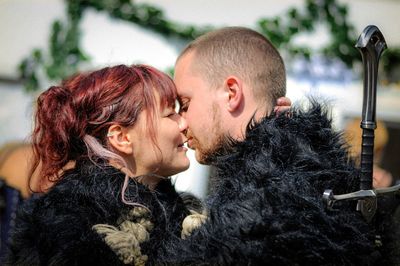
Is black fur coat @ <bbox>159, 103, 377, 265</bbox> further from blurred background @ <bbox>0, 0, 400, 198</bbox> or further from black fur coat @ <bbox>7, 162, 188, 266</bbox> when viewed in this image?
blurred background @ <bbox>0, 0, 400, 198</bbox>

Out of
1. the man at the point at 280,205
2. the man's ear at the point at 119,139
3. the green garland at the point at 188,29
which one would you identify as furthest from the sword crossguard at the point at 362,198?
the green garland at the point at 188,29

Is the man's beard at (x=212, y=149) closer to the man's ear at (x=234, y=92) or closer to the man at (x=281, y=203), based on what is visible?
the man at (x=281, y=203)

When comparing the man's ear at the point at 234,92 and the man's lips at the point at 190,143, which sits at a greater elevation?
the man's ear at the point at 234,92

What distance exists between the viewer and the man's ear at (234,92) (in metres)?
2.31

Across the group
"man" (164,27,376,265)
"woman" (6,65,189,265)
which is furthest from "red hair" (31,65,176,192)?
"man" (164,27,376,265)

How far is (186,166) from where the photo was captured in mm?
2371

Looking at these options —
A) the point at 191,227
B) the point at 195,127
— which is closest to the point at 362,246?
the point at 191,227

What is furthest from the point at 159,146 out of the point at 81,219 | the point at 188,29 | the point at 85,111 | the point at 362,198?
the point at 188,29

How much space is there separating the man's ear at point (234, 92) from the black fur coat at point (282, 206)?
0.33m

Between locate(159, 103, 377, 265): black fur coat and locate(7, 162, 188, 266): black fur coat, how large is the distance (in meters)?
0.18

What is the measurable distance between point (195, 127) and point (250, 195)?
2.16 ft

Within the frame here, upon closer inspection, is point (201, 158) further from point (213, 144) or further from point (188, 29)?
point (188, 29)

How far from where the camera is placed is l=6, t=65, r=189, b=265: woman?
75.9 inches

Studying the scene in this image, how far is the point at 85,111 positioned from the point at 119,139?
5.8 inches
